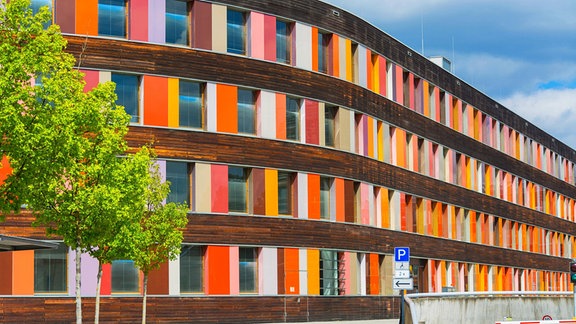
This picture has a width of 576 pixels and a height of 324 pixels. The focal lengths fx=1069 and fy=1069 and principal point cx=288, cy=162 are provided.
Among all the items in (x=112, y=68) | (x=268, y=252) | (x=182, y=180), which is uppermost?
(x=112, y=68)

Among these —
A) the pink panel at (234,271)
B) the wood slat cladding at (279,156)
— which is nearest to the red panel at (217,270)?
the pink panel at (234,271)

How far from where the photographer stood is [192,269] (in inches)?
1661

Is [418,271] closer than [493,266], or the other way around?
[418,271]

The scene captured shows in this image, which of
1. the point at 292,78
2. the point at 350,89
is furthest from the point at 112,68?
the point at 350,89

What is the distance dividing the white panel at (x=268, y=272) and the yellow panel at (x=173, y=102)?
21.9 feet

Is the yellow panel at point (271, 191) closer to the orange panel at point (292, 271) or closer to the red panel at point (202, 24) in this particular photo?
the orange panel at point (292, 271)

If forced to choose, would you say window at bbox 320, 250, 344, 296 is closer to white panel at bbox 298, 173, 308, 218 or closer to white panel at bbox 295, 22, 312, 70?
white panel at bbox 298, 173, 308, 218

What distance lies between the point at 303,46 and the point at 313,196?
261 inches

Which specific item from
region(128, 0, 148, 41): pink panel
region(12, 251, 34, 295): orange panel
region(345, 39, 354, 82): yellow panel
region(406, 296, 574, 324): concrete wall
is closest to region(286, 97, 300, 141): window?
region(345, 39, 354, 82): yellow panel

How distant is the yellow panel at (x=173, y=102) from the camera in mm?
42062

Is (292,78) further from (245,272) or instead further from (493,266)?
(493,266)

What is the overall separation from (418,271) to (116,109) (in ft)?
103

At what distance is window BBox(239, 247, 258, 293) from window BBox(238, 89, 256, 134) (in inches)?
197

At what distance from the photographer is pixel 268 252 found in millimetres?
44500
